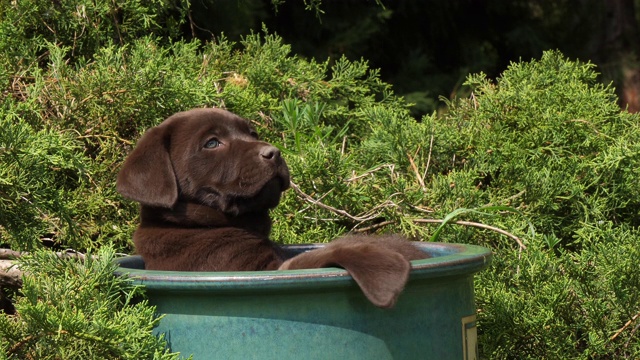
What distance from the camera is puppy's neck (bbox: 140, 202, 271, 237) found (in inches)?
126

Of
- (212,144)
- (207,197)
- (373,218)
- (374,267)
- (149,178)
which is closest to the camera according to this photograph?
(374,267)

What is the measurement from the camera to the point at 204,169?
331 centimetres

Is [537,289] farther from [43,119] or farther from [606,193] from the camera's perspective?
[43,119]

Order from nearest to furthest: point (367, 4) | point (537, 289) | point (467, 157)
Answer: point (537, 289) < point (467, 157) < point (367, 4)

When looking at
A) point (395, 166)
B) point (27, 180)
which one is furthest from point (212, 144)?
point (395, 166)

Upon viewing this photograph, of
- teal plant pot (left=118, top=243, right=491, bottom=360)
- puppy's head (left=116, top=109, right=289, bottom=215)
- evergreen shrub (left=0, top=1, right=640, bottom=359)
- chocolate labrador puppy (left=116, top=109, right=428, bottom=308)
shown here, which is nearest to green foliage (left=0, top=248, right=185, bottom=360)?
teal plant pot (left=118, top=243, right=491, bottom=360)

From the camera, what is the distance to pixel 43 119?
162 inches

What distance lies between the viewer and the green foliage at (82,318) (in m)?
2.52

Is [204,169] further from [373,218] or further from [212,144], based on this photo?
[373,218]

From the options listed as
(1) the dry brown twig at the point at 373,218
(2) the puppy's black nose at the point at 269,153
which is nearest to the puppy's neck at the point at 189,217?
(2) the puppy's black nose at the point at 269,153

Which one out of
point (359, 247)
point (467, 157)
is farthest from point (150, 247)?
point (467, 157)

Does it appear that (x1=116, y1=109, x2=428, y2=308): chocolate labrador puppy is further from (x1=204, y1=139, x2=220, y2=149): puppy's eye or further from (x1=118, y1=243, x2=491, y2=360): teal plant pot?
(x1=118, y1=243, x2=491, y2=360): teal plant pot

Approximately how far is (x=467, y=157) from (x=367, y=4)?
4428 millimetres

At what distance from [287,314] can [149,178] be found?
0.87m
